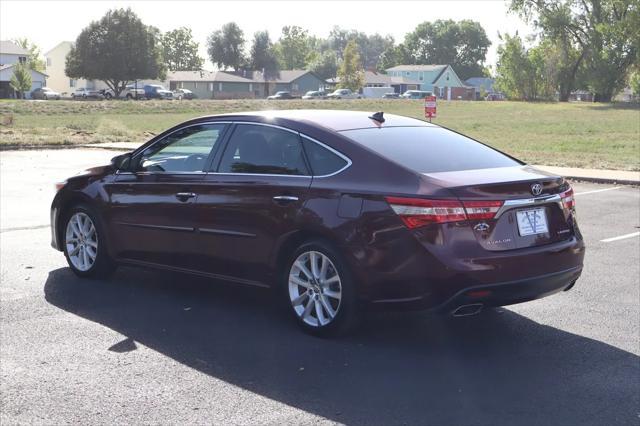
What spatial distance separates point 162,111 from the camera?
64812mm

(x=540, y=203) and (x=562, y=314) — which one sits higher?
(x=540, y=203)

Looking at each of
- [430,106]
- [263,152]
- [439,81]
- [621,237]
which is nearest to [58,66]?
[439,81]

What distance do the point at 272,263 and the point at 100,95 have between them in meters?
87.9

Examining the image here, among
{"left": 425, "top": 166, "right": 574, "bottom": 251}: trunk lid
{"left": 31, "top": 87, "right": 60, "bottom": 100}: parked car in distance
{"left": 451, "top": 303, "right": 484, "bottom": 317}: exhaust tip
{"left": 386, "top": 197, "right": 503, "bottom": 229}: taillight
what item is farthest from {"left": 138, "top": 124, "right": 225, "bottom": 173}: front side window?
{"left": 31, "top": 87, "right": 60, "bottom": 100}: parked car in distance

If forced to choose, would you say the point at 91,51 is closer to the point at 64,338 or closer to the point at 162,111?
the point at 162,111

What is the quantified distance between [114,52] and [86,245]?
90.4 meters

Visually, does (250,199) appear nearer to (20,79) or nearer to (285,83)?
(20,79)

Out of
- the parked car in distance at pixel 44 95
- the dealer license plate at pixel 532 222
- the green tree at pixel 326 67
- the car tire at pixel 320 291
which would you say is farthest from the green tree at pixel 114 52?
the dealer license plate at pixel 532 222

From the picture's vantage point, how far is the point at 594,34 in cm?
8062

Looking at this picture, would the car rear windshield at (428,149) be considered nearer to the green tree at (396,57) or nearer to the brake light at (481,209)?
the brake light at (481,209)

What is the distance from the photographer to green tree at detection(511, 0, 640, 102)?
78.9m

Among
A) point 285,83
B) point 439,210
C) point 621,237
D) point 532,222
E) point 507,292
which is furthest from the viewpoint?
point 285,83

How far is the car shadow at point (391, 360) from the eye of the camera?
15.5ft

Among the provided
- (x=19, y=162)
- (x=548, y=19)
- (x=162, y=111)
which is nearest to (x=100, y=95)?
(x=162, y=111)
